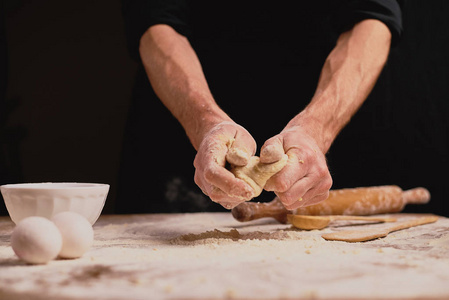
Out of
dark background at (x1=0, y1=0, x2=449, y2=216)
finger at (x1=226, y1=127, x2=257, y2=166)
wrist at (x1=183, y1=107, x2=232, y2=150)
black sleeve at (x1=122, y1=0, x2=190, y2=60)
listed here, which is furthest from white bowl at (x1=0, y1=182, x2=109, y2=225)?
dark background at (x1=0, y1=0, x2=449, y2=216)

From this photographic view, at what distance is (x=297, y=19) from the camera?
85.5 inches

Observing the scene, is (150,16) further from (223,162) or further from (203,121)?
A: (223,162)

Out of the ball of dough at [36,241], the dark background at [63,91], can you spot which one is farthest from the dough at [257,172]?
the dark background at [63,91]

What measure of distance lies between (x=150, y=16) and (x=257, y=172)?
1.02 meters

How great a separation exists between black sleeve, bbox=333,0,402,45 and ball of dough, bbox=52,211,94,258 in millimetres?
1360

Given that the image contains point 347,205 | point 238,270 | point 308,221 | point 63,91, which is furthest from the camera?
point 63,91

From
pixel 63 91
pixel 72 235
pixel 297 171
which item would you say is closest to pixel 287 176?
pixel 297 171

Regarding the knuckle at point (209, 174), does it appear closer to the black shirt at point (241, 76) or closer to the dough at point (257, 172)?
the dough at point (257, 172)

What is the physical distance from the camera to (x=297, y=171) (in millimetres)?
1204

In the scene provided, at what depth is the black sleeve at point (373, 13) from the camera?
1.87 m

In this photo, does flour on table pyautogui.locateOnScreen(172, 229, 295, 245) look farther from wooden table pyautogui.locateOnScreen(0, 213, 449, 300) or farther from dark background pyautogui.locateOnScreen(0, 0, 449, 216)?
dark background pyautogui.locateOnScreen(0, 0, 449, 216)

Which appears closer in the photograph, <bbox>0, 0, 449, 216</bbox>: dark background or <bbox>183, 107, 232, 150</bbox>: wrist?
<bbox>183, 107, 232, 150</bbox>: wrist

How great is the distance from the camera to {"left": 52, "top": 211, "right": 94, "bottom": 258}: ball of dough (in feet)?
3.12

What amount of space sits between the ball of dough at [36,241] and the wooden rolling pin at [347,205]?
28.8 inches
